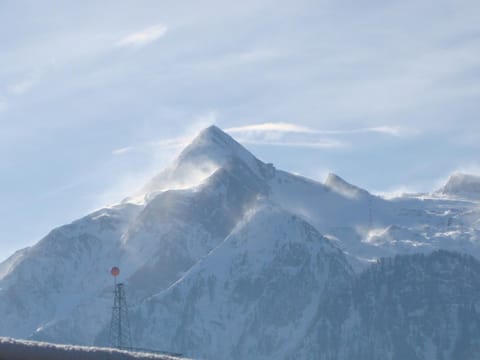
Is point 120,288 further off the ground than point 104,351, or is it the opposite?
point 120,288

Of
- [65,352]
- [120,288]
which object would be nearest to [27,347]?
[65,352]

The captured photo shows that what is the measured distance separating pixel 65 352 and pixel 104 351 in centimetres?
137

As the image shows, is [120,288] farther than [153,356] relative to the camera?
Yes

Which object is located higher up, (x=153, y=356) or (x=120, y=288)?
(x=120, y=288)

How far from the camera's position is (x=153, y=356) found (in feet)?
164

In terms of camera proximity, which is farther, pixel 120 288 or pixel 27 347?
pixel 120 288

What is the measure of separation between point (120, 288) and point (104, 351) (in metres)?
56.5

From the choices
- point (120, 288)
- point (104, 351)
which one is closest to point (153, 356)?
point (104, 351)

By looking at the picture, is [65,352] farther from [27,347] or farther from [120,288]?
[120,288]

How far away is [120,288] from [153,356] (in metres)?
55.9

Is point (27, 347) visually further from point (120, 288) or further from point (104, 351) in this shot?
point (120, 288)

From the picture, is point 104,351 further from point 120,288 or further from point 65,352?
point 120,288

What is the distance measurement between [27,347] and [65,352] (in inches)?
49.3

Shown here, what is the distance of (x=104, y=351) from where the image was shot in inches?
1937
